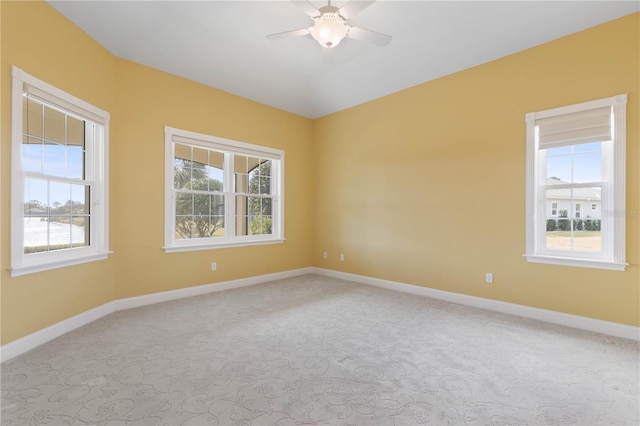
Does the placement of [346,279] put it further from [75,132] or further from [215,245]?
[75,132]

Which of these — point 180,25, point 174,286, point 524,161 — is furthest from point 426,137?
point 174,286

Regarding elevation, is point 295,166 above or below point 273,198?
above

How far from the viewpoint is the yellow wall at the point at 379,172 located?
275 cm

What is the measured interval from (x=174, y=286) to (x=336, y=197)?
301 centimetres

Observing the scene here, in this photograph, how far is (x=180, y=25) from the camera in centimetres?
329

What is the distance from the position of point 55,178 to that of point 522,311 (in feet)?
17.0

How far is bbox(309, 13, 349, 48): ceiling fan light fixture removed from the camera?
2523mm

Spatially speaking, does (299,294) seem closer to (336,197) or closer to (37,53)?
(336,197)

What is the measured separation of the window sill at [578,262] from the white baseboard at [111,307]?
370 cm

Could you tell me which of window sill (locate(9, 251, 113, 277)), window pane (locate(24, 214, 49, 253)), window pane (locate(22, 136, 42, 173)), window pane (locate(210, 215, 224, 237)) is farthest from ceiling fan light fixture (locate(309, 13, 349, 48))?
window sill (locate(9, 251, 113, 277))

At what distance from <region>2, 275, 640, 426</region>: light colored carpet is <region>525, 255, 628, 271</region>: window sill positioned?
0.68 m

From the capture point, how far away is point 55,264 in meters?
2.76

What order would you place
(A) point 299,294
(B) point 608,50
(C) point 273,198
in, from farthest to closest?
(C) point 273,198
(A) point 299,294
(B) point 608,50

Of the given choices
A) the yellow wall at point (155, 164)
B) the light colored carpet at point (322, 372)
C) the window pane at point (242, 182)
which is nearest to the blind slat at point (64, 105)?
the yellow wall at point (155, 164)
